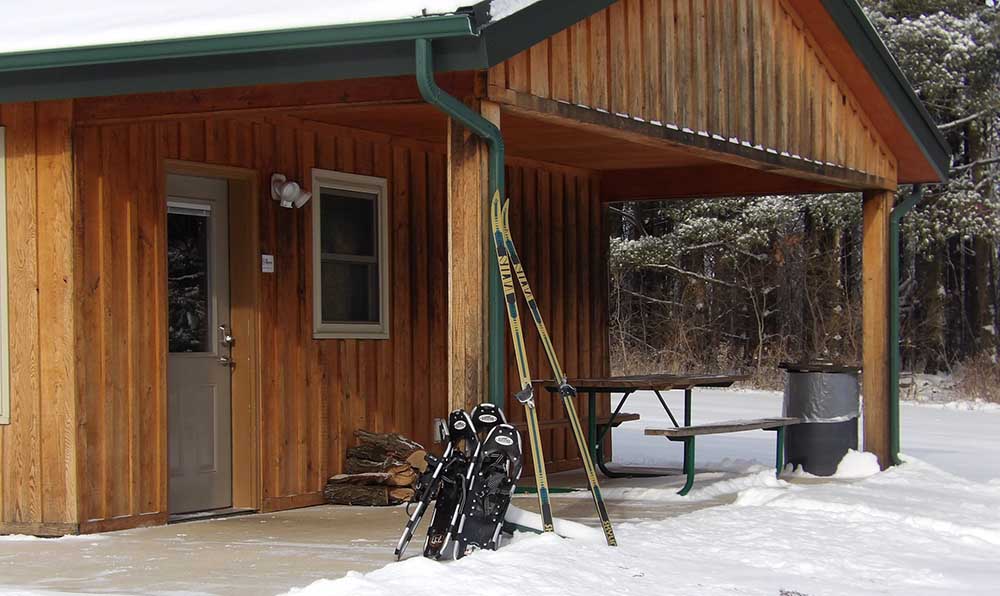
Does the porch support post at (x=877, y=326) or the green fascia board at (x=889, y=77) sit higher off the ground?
the green fascia board at (x=889, y=77)

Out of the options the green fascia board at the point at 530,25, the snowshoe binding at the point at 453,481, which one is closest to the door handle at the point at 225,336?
the snowshoe binding at the point at 453,481

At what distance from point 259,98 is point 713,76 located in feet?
10.9

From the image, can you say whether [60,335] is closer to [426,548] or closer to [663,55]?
[426,548]

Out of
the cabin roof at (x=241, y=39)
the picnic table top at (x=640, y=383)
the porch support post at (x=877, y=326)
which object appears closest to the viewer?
the cabin roof at (x=241, y=39)

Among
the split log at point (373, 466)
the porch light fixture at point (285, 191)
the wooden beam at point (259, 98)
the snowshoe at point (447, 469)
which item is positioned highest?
the wooden beam at point (259, 98)

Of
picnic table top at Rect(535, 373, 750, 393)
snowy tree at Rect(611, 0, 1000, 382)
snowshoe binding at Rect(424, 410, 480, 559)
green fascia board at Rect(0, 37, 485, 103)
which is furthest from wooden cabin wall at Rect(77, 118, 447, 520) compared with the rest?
snowy tree at Rect(611, 0, 1000, 382)

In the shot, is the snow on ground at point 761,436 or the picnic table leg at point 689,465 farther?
the snow on ground at point 761,436

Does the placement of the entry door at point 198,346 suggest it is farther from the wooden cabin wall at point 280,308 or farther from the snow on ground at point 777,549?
the snow on ground at point 777,549

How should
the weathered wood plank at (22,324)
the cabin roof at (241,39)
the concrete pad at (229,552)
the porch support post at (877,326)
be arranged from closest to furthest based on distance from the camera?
1. the concrete pad at (229,552)
2. the cabin roof at (241,39)
3. the weathered wood plank at (22,324)
4. the porch support post at (877,326)

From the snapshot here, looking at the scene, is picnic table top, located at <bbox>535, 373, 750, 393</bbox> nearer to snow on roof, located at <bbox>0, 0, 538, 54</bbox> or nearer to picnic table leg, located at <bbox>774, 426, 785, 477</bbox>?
picnic table leg, located at <bbox>774, 426, 785, 477</bbox>

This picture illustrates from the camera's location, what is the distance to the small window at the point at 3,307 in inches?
331

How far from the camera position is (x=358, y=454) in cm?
998

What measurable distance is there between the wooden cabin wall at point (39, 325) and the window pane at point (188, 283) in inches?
37.8

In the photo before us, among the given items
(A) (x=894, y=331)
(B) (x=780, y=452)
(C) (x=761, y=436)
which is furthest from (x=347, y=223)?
(C) (x=761, y=436)
